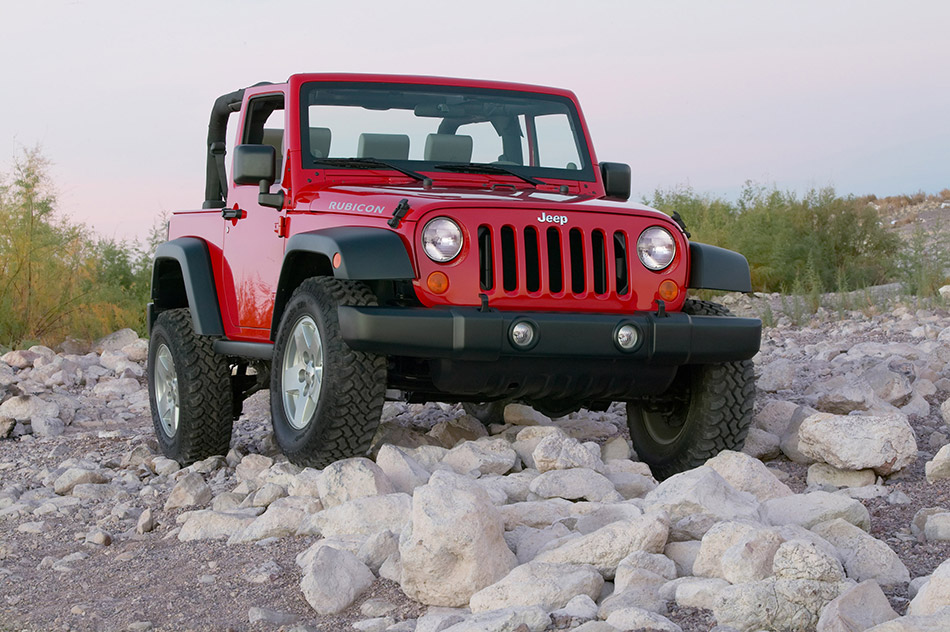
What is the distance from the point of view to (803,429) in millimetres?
5477

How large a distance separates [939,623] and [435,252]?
2.69 meters

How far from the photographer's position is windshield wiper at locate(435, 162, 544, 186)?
6066mm

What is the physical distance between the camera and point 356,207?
5297 mm

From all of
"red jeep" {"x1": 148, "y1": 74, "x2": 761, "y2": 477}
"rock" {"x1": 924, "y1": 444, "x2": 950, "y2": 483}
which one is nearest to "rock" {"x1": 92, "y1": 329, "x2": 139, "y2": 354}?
"red jeep" {"x1": 148, "y1": 74, "x2": 761, "y2": 477}

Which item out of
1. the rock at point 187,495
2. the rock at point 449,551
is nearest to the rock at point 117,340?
the rock at point 187,495

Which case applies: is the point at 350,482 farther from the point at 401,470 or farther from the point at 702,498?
the point at 702,498

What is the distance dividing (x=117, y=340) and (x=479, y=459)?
10.6m

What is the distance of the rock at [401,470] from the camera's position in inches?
191

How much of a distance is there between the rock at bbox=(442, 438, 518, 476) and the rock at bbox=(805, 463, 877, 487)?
1.44 metres

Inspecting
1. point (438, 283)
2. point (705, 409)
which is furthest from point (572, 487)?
point (705, 409)

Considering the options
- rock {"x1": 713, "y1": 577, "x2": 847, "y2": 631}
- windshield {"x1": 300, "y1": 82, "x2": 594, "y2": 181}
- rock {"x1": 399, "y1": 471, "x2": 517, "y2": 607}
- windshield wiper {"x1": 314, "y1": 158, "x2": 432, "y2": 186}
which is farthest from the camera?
windshield {"x1": 300, "y1": 82, "x2": 594, "y2": 181}

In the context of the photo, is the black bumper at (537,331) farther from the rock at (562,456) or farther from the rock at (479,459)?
the rock at (479,459)

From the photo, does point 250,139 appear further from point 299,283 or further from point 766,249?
point 766,249

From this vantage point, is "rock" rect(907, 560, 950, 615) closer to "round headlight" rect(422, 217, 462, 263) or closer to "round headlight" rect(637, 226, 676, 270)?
"round headlight" rect(637, 226, 676, 270)
